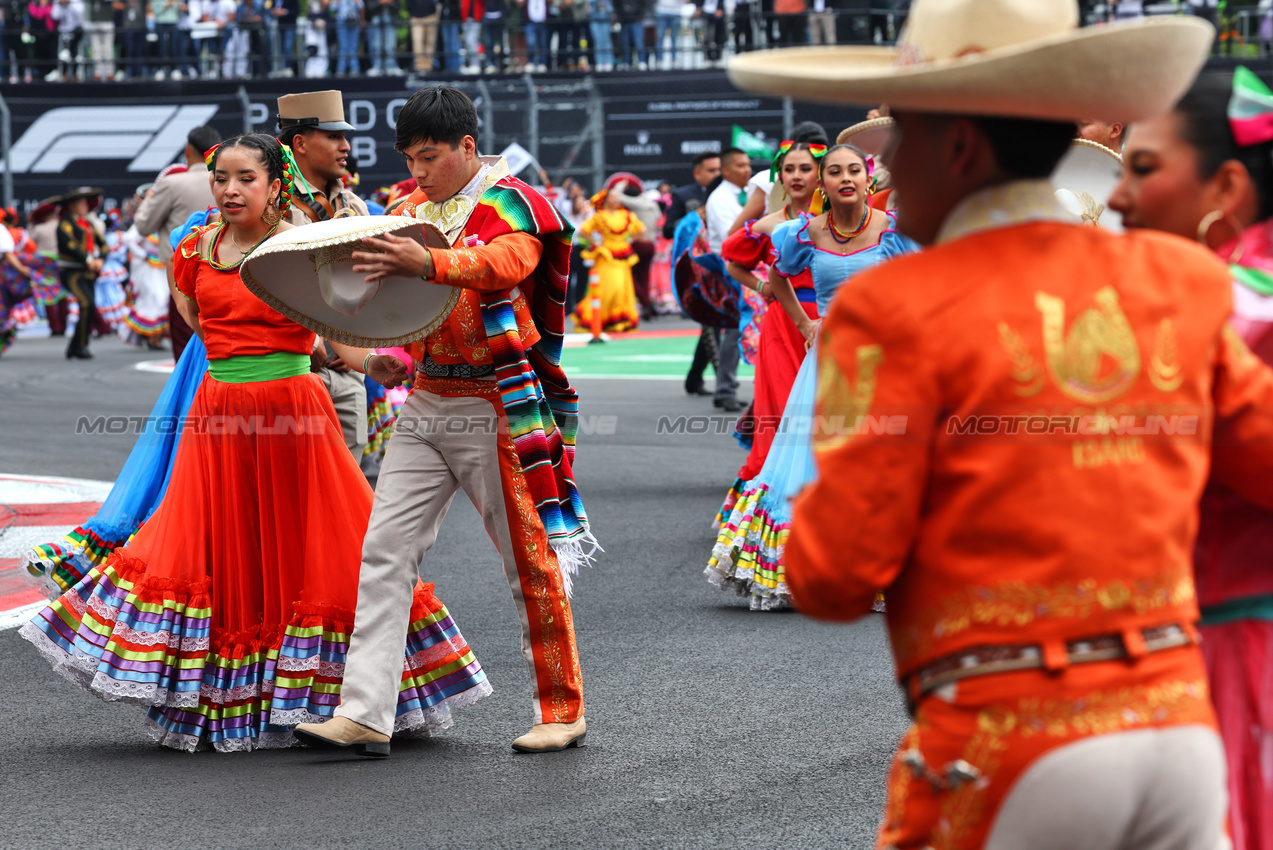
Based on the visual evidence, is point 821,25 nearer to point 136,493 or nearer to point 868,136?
point 868,136

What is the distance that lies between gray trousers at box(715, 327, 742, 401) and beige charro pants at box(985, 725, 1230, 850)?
36.3 ft

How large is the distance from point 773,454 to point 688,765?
8.33 feet

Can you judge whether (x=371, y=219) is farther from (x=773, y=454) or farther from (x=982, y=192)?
(x=773, y=454)

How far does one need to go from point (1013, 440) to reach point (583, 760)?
301 centimetres

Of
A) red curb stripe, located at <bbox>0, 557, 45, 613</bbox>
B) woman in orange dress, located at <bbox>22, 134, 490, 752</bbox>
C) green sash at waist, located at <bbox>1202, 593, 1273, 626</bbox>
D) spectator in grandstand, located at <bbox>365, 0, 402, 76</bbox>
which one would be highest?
spectator in grandstand, located at <bbox>365, 0, 402, 76</bbox>

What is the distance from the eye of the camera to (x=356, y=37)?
28.0 metres

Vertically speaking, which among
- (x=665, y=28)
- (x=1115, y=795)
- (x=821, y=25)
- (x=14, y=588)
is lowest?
(x=14, y=588)

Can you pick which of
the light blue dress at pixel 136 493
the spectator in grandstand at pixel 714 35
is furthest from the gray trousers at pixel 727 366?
the spectator in grandstand at pixel 714 35

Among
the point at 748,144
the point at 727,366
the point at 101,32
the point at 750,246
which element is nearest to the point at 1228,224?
the point at 750,246

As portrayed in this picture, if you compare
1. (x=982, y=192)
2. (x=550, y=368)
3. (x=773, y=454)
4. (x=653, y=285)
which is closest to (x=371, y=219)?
(x=550, y=368)

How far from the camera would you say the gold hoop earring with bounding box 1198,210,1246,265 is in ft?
7.65

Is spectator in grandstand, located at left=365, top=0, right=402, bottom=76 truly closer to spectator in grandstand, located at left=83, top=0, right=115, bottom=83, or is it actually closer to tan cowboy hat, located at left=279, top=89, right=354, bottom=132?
spectator in grandstand, located at left=83, top=0, right=115, bottom=83

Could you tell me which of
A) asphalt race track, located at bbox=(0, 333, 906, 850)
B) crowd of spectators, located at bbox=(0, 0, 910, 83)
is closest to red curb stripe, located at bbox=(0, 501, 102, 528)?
asphalt race track, located at bbox=(0, 333, 906, 850)

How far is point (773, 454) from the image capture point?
22.9 ft
